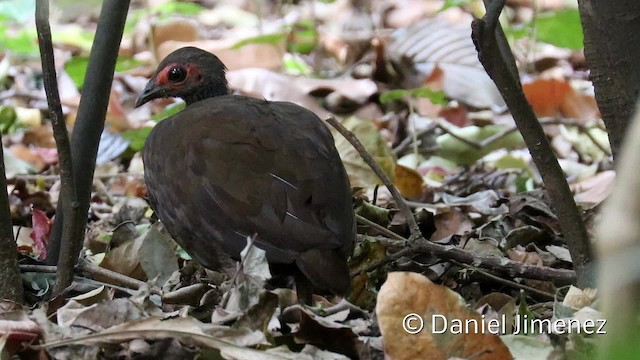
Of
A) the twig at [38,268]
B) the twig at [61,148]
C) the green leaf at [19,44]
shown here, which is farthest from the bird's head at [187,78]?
the green leaf at [19,44]

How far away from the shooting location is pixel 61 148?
7.88ft

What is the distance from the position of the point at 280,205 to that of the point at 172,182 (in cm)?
36

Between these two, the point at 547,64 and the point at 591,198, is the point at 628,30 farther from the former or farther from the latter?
the point at 547,64

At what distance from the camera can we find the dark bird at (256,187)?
7.99 feet

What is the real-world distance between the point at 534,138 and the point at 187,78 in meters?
1.66

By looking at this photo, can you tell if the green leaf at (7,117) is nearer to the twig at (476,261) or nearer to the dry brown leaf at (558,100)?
the dry brown leaf at (558,100)

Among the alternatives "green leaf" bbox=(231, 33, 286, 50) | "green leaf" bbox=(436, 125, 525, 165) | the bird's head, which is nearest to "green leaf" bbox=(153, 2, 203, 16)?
"green leaf" bbox=(231, 33, 286, 50)

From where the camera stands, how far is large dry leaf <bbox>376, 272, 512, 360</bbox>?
1884 mm

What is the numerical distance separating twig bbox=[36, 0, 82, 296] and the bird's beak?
1.05 meters

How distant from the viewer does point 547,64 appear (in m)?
7.30

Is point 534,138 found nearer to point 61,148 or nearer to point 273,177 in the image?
point 273,177

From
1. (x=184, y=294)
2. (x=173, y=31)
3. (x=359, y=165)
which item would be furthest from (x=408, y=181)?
(x=173, y=31)

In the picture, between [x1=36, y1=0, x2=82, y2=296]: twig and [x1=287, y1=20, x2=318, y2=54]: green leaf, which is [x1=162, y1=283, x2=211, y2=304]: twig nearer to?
[x1=36, y1=0, x2=82, y2=296]: twig

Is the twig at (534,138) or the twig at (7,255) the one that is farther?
the twig at (7,255)
